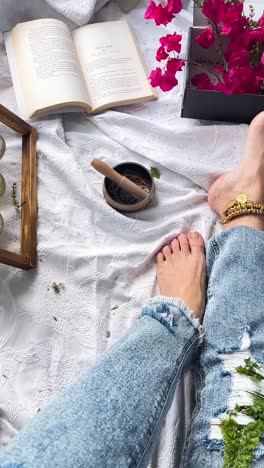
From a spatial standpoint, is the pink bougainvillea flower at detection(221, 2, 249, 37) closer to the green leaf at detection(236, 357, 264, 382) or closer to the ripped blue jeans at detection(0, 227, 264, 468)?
the ripped blue jeans at detection(0, 227, 264, 468)

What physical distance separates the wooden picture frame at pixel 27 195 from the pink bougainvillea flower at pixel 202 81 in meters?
0.32

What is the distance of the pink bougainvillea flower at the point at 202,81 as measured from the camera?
943 mm

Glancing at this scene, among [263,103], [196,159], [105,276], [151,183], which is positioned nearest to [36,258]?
[105,276]

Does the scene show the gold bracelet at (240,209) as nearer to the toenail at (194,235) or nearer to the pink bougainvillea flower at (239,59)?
the toenail at (194,235)

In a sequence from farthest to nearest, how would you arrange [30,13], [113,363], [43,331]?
[30,13]
[43,331]
[113,363]

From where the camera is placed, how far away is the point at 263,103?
0.93 m

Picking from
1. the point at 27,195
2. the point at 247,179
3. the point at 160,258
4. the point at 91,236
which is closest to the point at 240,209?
the point at 247,179

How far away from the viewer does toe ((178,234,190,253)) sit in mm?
930

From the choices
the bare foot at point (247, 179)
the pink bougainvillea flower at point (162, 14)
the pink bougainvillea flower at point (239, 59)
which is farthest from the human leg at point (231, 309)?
the pink bougainvillea flower at point (162, 14)

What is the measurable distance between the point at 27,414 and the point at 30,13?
2.61 feet

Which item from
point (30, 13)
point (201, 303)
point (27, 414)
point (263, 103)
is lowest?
point (27, 414)

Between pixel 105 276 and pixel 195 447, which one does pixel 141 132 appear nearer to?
pixel 105 276

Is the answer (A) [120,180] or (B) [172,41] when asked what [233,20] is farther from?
(A) [120,180]

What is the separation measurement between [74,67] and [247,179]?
0.41 meters
